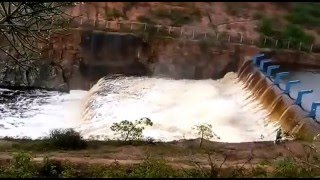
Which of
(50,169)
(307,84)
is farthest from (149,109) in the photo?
(50,169)

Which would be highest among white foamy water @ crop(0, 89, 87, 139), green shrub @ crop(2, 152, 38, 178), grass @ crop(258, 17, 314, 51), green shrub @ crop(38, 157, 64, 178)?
grass @ crop(258, 17, 314, 51)

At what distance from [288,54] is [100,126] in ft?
31.3

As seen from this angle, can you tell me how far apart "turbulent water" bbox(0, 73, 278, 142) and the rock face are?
16.8 inches

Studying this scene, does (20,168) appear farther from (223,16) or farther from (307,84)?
(223,16)

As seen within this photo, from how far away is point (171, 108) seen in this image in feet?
47.8

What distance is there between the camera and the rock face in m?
18.1

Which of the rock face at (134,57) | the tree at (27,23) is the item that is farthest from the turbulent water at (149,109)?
the tree at (27,23)

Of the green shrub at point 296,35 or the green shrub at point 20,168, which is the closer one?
the green shrub at point 20,168

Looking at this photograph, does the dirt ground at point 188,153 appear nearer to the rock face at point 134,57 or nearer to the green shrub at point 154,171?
the green shrub at point 154,171

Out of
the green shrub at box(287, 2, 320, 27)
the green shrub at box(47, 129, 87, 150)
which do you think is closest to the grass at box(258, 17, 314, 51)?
the green shrub at box(287, 2, 320, 27)

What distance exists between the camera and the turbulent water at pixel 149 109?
12.2 m

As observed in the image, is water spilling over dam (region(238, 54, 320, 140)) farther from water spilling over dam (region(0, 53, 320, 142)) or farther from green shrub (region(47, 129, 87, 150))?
green shrub (region(47, 129, 87, 150))

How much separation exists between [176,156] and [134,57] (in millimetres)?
10240

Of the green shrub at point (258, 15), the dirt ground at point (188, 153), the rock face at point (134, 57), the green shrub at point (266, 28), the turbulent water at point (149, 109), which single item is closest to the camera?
the dirt ground at point (188, 153)
